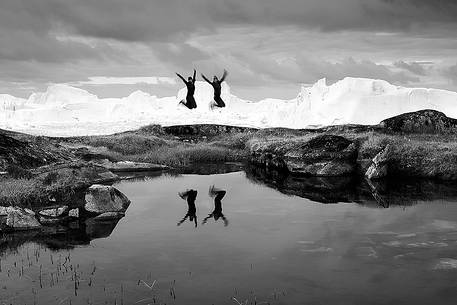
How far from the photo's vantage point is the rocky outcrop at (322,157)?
29516 mm

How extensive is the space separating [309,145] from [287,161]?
1.56 m

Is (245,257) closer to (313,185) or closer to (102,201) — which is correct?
(102,201)

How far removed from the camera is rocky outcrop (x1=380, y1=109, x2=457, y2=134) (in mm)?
43031

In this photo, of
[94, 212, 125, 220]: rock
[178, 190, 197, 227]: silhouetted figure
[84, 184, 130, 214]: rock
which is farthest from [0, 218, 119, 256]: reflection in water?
[178, 190, 197, 227]: silhouetted figure

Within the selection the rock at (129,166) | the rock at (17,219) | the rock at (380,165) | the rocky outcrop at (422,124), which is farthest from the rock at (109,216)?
the rocky outcrop at (422,124)

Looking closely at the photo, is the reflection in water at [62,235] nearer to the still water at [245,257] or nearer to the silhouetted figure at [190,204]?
the still water at [245,257]

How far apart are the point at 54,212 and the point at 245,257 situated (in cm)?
717

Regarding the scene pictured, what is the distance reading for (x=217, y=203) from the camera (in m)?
21.4

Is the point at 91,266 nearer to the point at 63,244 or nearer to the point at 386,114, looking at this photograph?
the point at 63,244

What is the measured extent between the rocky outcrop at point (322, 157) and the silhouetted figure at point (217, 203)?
6.58 meters

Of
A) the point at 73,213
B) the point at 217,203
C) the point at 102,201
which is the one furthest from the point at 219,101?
the point at 73,213

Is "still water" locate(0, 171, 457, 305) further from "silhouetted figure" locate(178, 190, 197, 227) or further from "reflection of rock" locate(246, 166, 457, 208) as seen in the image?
"reflection of rock" locate(246, 166, 457, 208)

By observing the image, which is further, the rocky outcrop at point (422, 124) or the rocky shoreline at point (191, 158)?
the rocky outcrop at point (422, 124)

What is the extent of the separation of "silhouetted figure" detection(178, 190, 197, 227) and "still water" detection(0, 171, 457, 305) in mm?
71
